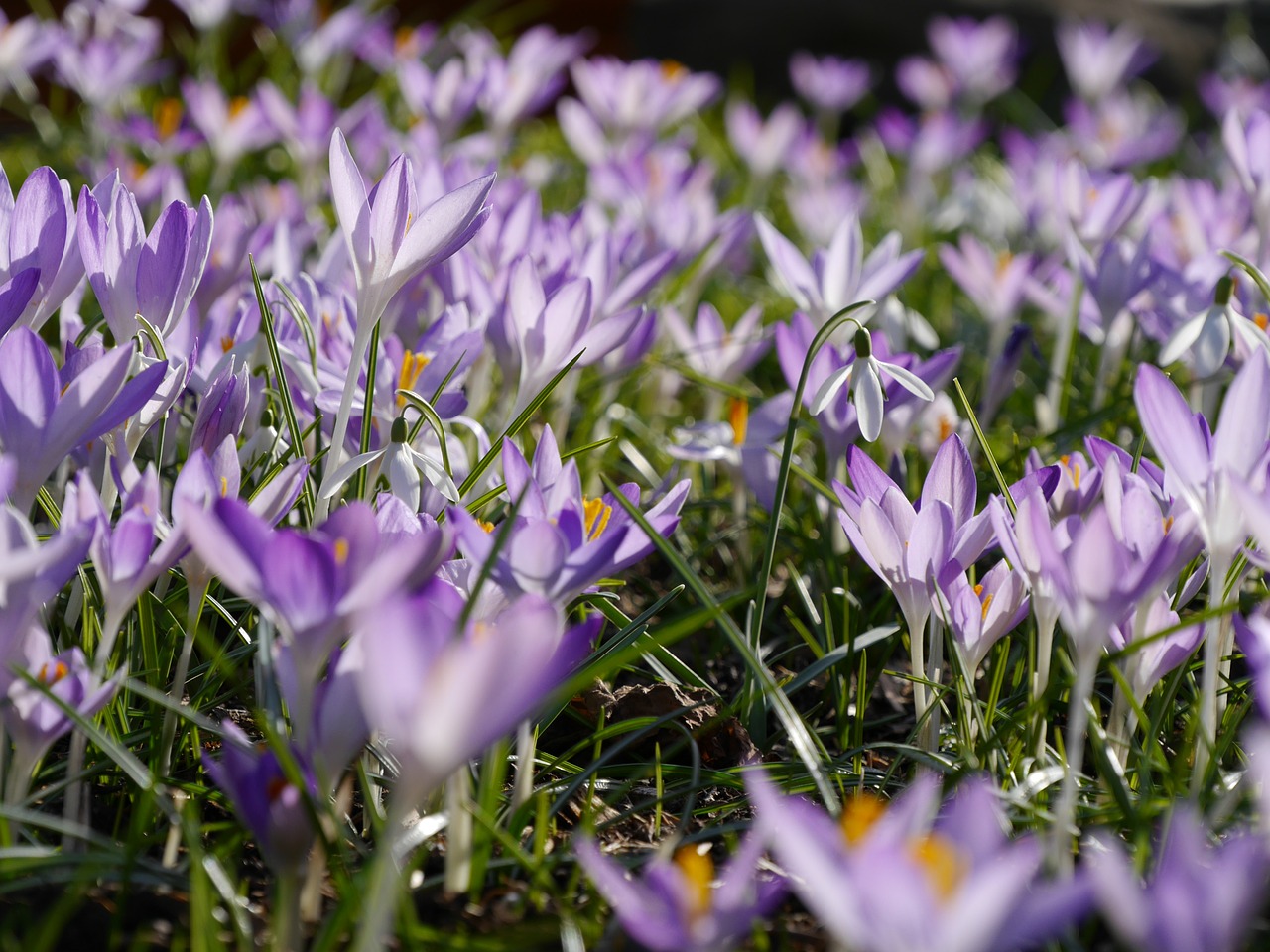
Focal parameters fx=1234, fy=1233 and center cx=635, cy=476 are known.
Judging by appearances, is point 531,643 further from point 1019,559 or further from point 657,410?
point 657,410

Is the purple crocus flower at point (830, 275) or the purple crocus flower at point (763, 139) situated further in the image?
the purple crocus flower at point (763, 139)

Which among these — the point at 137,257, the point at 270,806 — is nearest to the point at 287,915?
the point at 270,806

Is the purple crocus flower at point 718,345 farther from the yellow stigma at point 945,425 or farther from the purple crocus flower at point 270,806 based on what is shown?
the purple crocus flower at point 270,806

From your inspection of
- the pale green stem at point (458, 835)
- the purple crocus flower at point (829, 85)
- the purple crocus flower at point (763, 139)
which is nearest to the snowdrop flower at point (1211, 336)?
the pale green stem at point (458, 835)

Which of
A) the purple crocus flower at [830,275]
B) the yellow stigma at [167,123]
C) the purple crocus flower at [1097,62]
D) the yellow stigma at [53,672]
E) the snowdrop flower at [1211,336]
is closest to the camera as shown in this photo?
the yellow stigma at [53,672]

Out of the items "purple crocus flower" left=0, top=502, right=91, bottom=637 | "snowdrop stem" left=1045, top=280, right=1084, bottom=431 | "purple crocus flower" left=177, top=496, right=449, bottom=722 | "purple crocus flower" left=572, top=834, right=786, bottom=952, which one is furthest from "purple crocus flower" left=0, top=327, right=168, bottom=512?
"snowdrop stem" left=1045, top=280, right=1084, bottom=431

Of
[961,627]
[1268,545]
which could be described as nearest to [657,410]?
[961,627]

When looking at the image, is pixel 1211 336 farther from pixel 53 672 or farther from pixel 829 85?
pixel 829 85
